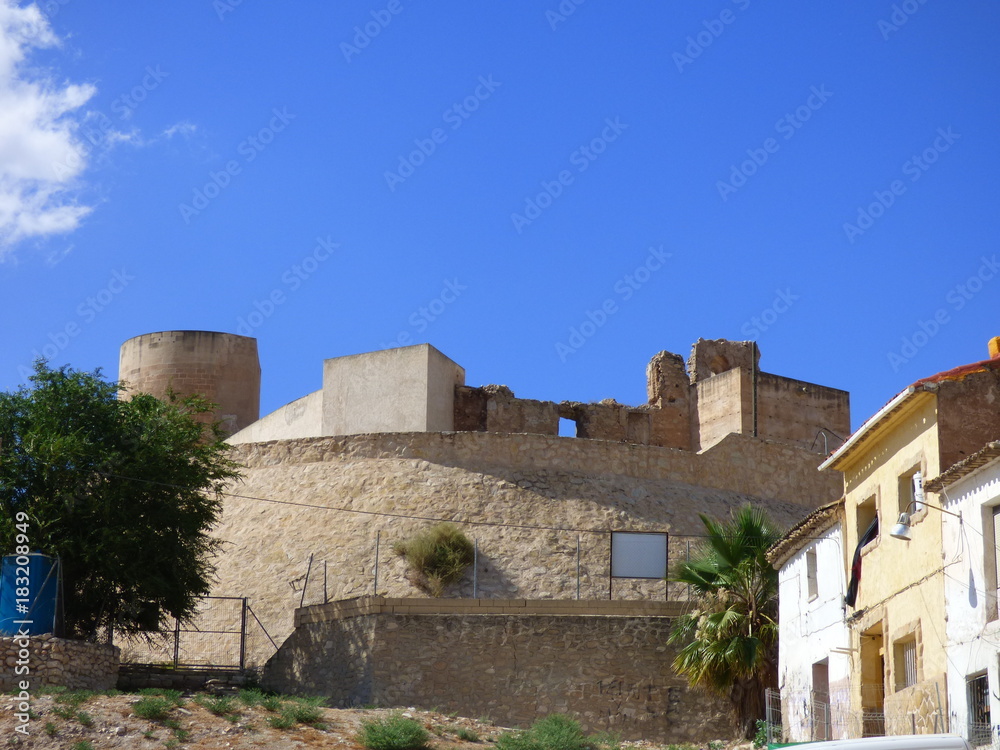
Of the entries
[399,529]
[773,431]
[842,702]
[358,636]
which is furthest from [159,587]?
[773,431]

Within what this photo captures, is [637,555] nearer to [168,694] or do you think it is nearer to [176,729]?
[168,694]

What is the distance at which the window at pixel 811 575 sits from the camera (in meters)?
21.9

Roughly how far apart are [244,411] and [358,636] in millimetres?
19787

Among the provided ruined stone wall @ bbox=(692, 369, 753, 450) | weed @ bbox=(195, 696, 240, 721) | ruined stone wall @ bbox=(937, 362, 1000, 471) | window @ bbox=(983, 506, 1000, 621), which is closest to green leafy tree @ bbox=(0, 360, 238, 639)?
weed @ bbox=(195, 696, 240, 721)

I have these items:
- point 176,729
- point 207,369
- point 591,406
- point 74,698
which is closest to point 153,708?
point 176,729

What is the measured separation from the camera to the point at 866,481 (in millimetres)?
20297

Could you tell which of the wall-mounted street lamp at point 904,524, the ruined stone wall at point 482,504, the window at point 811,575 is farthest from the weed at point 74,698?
the wall-mounted street lamp at point 904,524

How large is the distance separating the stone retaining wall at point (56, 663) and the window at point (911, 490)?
13517 mm

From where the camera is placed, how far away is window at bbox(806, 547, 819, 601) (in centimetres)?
2192

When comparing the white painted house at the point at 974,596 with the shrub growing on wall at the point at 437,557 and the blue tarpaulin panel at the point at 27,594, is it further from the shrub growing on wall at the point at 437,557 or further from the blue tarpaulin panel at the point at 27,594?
the blue tarpaulin panel at the point at 27,594

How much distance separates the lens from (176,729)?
1964 cm

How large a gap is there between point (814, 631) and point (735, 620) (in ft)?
6.24

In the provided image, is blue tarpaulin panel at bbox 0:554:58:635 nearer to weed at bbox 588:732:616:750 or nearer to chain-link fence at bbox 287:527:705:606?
chain-link fence at bbox 287:527:705:606

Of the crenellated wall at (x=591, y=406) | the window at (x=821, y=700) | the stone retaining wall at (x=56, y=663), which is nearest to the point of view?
the window at (x=821, y=700)
